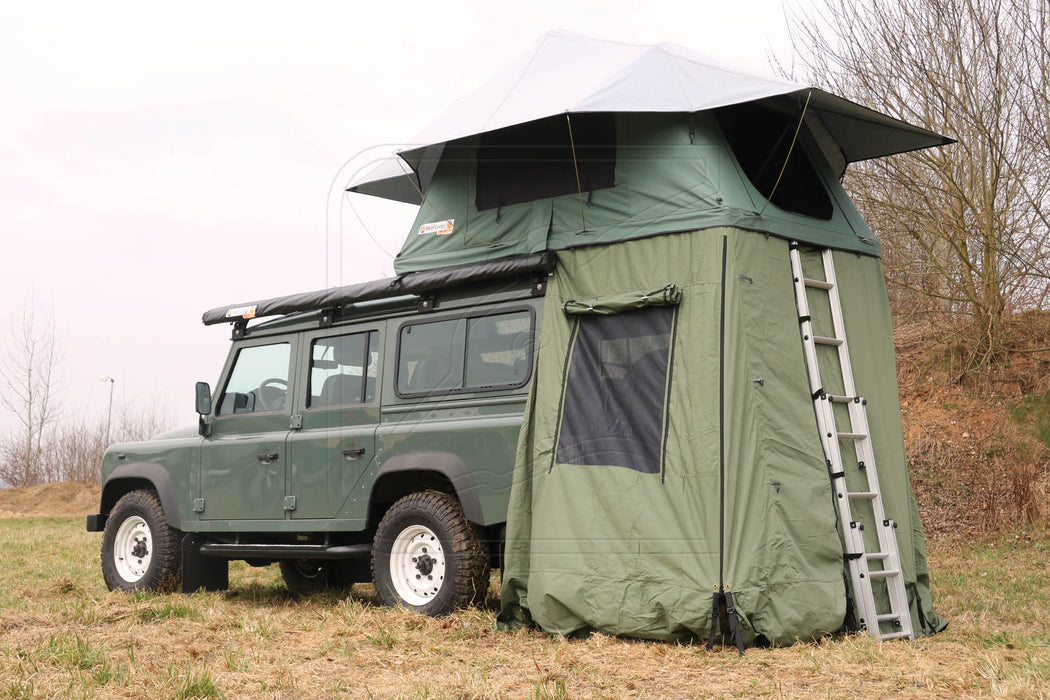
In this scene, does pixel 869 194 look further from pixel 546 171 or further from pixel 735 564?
pixel 735 564

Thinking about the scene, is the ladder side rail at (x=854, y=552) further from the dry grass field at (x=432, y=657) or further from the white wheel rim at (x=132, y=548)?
the white wheel rim at (x=132, y=548)

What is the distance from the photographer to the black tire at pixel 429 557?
7.18 m

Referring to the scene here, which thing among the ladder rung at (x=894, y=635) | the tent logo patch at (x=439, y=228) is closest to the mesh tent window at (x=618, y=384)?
the tent logo patch at (x=439, y=228)

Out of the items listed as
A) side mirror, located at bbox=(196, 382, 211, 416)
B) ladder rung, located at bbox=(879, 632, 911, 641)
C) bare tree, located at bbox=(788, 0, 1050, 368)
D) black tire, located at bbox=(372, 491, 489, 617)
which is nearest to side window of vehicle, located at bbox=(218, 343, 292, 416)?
side mirror, located at bbox=(196, 382, 211, 416)

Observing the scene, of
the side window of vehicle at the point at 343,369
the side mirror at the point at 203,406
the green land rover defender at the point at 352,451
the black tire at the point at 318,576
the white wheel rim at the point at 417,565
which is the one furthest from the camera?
the black tire at the point at 318,576

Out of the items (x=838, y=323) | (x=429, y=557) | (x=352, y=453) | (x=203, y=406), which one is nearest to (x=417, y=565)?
(x=429, y=557)

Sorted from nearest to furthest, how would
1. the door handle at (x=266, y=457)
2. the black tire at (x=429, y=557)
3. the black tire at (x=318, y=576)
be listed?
→ the black tire at (x=429, y=557) < the door handle at (x=266, y=457) < the black tire at (x=318, y=576)

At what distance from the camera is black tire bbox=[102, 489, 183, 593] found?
9266mm

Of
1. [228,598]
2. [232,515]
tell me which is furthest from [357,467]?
[228,598]

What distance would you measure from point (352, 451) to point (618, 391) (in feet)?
7.43

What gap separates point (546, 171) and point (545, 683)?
12.3 ft

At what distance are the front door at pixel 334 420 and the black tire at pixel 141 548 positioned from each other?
1.69 metres

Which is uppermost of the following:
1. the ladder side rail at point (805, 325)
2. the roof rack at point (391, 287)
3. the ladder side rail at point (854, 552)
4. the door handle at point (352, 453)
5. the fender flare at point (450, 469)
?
the roof rack at point (391, 287)

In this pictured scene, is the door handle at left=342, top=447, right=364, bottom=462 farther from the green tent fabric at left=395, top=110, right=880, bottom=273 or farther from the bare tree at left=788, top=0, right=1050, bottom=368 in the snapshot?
the bare tree at left=788, top=0, right=1050, bottom=368
